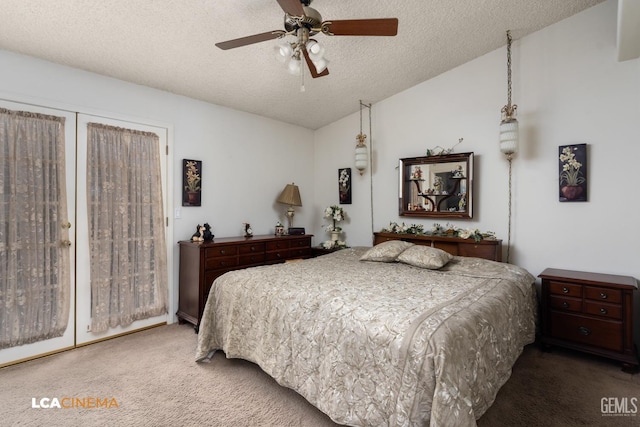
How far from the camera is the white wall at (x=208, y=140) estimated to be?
8.80 feet

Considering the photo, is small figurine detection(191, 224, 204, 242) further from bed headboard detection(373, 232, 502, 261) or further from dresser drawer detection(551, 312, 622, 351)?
dresser drawer detection(551, 312, 622, 351)

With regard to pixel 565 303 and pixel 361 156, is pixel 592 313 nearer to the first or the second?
pixel 565 303

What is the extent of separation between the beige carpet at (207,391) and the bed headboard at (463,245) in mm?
944

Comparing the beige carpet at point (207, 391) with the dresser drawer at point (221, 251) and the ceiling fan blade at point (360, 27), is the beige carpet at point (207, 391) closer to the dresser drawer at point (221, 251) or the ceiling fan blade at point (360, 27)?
the dresser drawer at point (221, 251)

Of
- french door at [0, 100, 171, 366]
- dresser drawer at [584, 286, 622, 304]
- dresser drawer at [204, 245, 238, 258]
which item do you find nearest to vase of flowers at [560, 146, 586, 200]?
dresser drawer at [584, 286, 622, 304]

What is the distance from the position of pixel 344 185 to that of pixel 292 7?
307cm

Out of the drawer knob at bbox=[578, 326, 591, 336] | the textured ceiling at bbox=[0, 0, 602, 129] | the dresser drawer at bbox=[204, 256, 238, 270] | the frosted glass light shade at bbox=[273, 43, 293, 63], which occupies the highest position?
the textured ceiling at bbox=[0, 0, 602, 129]

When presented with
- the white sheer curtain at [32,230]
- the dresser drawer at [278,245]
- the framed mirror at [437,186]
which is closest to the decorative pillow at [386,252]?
the framed mirror at [437,186]

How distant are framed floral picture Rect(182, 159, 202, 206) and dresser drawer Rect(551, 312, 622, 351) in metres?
3.88

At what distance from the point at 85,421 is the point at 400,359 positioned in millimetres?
1959

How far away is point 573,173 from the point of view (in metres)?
2.87

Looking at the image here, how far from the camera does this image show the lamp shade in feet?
14.6

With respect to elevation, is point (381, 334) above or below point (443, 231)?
below

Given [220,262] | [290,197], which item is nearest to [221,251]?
[220,262]
